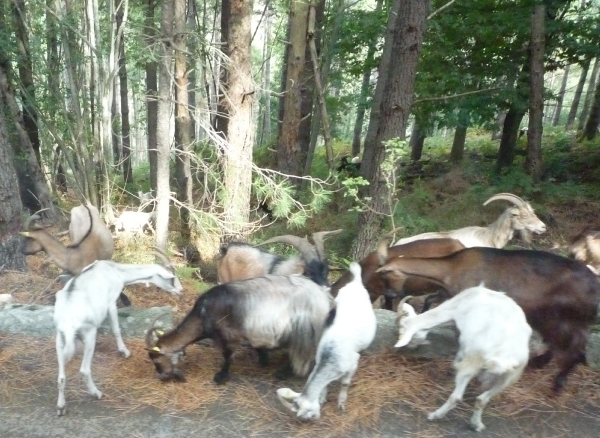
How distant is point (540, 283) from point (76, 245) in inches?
189

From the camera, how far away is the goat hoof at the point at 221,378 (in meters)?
4.08

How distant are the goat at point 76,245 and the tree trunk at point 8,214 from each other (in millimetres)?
283

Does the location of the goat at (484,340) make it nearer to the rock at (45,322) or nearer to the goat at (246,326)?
the goat at (246,326)

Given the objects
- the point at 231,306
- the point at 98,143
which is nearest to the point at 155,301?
the point at 231,306

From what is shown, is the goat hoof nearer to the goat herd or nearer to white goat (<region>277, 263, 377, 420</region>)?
the goat herd

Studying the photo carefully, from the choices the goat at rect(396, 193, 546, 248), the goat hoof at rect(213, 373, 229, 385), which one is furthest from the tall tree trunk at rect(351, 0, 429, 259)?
the goat hoof at rect(213, 373, 229, 385)

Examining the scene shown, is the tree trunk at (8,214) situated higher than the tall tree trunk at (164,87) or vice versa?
the tall tree trunk at (164,87)

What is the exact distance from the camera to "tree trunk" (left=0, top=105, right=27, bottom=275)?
5.84 meters

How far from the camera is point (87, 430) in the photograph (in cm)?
346

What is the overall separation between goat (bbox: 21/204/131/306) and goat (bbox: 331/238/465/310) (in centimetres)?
256

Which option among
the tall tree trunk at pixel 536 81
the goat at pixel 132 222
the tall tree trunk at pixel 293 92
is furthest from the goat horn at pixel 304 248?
the tall tree trunk at pixel 536 81

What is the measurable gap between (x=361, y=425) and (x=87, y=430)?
75.4 inches

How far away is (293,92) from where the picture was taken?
377 inches

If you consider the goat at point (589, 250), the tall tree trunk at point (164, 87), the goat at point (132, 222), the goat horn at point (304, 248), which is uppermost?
the tall tree trunk at point (164, 87)
